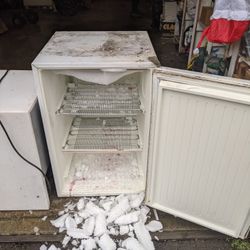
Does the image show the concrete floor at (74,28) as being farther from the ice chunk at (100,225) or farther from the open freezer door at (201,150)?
the ice chunk at (100,225)

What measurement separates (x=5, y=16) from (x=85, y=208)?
19.7 feet

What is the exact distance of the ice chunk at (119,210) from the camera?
1513 mm

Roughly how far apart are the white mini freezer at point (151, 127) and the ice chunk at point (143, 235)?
0.46 ft

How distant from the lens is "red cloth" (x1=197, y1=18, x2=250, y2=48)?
118 cm

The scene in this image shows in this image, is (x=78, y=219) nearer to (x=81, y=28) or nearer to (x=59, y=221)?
(x=59, y=221)

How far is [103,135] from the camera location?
1697 mm

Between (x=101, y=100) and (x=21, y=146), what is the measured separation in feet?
1.79

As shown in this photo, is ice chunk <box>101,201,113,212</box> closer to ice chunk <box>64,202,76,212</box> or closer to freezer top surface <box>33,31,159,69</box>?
ice chunk <box>64,202,76,212</box>

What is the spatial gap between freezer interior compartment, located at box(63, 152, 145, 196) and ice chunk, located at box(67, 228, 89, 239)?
0.74 feet

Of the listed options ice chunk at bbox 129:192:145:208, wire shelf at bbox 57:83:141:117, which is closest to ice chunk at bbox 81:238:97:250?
ice chunk at bbox 129:192:145:208

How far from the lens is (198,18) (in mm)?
2812

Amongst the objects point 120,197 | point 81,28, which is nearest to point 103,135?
point 120,197

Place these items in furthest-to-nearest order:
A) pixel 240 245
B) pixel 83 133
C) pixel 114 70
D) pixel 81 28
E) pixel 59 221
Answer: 1. pixel 81 28
2. pixel 83 133
3. pixel 59 221
4. pixel 240 245
5. pixel 114 70

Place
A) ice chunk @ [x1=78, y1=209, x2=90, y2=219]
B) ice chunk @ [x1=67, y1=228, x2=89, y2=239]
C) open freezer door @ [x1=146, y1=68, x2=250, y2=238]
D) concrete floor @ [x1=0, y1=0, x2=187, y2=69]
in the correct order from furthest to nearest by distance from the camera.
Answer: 1. concrete floor @ [x1=0, y1=0, x2=187, y2=69]
2. ice chunk @ [x1=78, y1=209, x2=90, y2=219]
3. ice chunk @ [x1=67, y1=228, x2=89, y2=239]
4. open freezer door @ [x1=146, y1=68, x2=250, y2=238]
